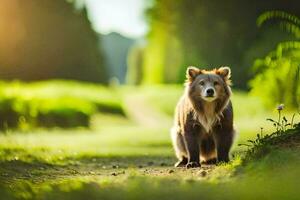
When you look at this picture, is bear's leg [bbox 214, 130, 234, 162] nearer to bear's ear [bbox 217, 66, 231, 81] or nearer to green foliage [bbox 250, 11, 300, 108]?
bear's ear [bbox 217, 66, 231, 81]

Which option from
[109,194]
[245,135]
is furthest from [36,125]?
[109,194]

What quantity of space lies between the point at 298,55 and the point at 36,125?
12845 mm

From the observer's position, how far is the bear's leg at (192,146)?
27.1ft

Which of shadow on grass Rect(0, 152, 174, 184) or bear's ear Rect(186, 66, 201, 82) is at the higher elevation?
bear's ear Rect(186, 66, 201, 82)

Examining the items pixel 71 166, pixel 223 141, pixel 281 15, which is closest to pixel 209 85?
pixel 223 141

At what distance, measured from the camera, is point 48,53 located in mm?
37750

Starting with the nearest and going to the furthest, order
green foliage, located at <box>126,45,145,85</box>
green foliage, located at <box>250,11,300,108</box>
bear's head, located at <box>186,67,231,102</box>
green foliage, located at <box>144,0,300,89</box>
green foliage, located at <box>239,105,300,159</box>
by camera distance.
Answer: green foliage, located at <box>239,105,300,159</box>, bear's head, located at <box>186,67,231,102</box>, green foliage, located at <box>250,11,300,108</box>, green foliage, located at <box>144,0,300,89</box>, green foliage, located at <box>126,45,145,85</box>

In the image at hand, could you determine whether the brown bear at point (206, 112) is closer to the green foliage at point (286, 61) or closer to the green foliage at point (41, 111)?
the green foliage at point (286, 61)

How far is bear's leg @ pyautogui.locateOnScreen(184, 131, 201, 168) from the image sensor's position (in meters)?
8.27

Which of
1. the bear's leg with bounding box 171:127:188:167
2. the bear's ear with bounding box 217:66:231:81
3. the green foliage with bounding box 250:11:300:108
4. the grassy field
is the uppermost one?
the green foliage with bounding box 250:11:300:108

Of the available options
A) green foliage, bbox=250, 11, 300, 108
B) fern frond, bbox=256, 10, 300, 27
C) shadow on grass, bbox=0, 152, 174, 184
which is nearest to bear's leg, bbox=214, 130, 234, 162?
green foliage, bbox=250, 11, 300, 108

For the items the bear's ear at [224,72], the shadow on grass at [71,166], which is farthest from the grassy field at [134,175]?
the bear's ear at [224,72]

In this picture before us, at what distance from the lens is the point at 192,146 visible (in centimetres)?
827

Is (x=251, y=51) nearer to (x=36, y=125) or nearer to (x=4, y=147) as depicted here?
(x=36, y=125)
